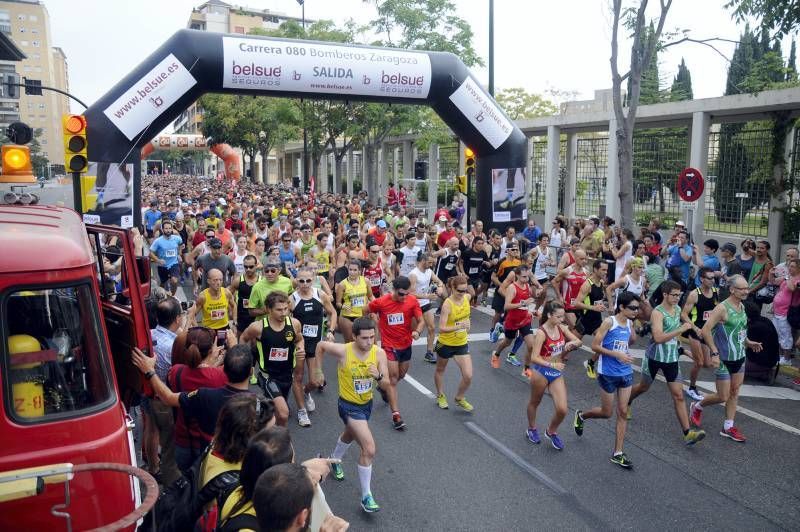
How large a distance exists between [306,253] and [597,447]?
7207 millimetres

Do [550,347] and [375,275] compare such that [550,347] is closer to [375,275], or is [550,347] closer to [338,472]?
[338,472]

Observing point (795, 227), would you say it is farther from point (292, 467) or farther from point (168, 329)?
point (292, 467)

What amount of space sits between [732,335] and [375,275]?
529 centimetres

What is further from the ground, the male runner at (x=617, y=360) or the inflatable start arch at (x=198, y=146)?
the inflatable start arch at (x=198, y=146)

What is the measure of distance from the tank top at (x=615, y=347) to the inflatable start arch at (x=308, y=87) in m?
9.46

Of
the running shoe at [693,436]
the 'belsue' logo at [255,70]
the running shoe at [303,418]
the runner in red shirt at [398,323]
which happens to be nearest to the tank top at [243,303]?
the running shoe at [303,418]

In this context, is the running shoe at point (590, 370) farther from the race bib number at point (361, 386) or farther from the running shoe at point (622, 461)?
the race bib number at point (361, 386)

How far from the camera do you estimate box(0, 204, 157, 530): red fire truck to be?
3506 millimetres

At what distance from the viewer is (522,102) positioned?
4481 centimetres

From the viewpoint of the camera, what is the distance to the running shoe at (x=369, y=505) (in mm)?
5496

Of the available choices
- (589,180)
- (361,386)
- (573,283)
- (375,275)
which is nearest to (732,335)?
(573,283)

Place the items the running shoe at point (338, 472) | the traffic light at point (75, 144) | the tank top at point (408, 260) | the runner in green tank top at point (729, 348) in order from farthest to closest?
the tank top at point (408, 260)
the traffic light at point (75, 144)
the runner in green tank top at point (729, 348)
the running shoe at point (338, 472)

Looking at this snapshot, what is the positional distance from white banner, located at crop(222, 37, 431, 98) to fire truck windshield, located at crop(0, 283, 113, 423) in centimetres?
1042

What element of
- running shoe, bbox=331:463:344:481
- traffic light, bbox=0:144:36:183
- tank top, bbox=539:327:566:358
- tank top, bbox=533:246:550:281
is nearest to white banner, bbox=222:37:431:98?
tank top, bbox=533:246:550:281
